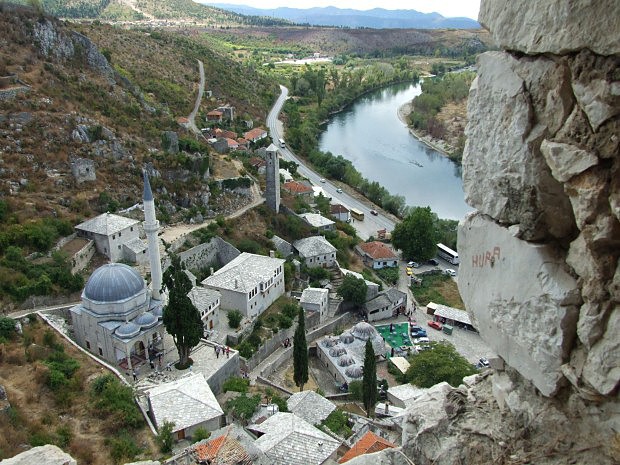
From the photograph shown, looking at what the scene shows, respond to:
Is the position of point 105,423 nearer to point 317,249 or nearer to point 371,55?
point 317,249

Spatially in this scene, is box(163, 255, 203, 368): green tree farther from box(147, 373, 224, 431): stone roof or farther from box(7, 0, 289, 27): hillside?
box(7, 0, 289, 27): hillside

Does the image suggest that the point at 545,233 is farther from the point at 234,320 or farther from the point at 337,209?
Result: the point at 337,209

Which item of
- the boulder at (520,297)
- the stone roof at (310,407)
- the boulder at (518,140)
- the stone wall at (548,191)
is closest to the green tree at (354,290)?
the stone roof at (310,407)

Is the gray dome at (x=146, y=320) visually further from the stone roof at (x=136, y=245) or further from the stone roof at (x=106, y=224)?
the stone roof at (x=106, y=224)

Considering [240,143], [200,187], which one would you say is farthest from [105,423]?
[240,143]

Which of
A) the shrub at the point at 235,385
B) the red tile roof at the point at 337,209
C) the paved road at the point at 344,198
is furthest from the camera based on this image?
the paved road at the point at 344,198

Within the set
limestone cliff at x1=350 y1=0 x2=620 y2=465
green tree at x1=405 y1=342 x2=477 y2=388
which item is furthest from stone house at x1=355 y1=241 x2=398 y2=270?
limestone cliff at x1=350 y1=0 x2=620 y2=465

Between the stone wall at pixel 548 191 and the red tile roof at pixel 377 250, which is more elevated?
the stone wall at pixel 548 191

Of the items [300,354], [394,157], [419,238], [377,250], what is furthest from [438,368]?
[394,157]
